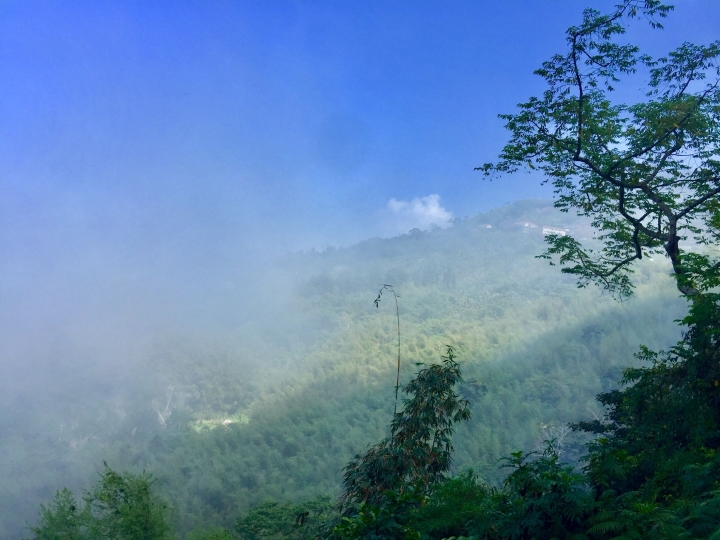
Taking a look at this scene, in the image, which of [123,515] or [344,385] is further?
[344,385]

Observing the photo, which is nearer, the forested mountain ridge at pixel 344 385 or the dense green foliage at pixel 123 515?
the dense green foliage at pixel 123 515

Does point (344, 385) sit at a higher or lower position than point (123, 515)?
higher

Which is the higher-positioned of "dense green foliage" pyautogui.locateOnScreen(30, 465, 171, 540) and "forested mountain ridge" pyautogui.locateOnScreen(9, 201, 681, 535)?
"forested mountain ridge" pyautogui.locateOnScreen(9, 201, 681, 535)

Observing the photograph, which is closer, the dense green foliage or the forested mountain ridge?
the dense green foliage

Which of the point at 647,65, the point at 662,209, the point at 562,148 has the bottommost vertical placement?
the point at 662,209

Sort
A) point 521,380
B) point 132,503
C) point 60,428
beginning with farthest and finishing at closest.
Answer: point 60,428 < point 521,380 < point 132,503

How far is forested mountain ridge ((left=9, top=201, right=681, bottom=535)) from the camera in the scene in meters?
51.6

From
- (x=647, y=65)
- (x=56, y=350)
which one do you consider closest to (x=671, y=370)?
(x=647, y=65)

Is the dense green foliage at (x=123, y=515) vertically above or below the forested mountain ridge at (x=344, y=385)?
below

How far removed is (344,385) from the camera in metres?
71.1

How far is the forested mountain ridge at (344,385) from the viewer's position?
2030 inches

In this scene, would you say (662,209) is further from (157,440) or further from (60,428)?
(60,428)

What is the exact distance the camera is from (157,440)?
64.1m

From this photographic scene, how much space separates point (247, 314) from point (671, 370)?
A: 10920 cm
